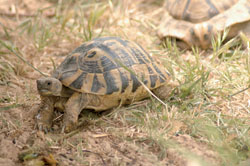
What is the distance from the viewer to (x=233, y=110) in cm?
300

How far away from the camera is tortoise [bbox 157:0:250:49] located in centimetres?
443

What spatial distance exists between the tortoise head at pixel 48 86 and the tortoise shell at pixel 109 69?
0.41 ft

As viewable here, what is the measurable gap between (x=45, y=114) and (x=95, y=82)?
0.52 meters

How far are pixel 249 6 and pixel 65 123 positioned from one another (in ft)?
11.2

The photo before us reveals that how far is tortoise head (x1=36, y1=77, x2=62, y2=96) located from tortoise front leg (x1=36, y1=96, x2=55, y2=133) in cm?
16

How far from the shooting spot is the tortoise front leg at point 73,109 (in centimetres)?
256

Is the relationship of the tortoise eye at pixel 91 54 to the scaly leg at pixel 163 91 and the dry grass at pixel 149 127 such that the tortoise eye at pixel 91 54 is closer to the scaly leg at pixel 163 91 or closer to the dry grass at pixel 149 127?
the dry grass at pixel 149 127

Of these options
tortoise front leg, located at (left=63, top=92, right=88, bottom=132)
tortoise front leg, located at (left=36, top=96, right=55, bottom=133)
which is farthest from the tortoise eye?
tortoise front leg, located at (left=36, top=96, right=55, bottom=133)

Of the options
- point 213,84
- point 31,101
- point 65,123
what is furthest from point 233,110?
point 31,101

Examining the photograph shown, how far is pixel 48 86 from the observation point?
256 cm

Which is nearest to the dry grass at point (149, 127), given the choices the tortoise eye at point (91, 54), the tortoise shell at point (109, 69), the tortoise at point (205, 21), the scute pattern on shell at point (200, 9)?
the tortoise shell at point (109, 69)

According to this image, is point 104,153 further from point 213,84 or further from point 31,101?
point 213,84

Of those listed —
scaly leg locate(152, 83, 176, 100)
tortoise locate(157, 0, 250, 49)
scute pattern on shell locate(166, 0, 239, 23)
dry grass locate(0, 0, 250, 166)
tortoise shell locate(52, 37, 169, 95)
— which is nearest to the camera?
dry grass locate(0, 0, 250, 166)

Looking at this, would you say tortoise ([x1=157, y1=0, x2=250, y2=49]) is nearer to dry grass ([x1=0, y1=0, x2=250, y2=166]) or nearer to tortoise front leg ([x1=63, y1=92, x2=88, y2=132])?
dry grass ([x1=0, y1=0, x2=250, y2=166])
